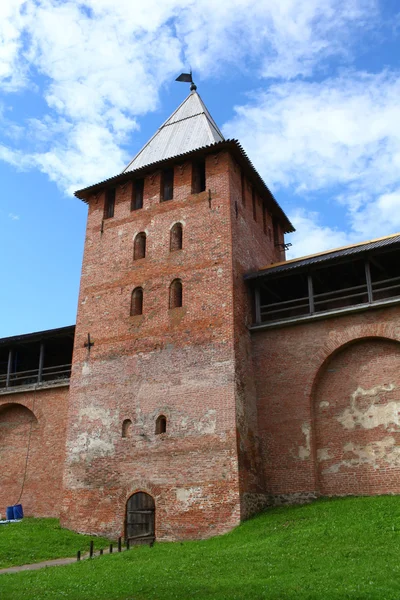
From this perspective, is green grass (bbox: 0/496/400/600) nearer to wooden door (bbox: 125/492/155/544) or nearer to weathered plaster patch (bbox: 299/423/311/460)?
wooden door (bbox: 125/492/155/544)

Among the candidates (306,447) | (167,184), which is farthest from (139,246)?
(306,447)

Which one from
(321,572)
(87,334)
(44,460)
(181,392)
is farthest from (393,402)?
(44,460)

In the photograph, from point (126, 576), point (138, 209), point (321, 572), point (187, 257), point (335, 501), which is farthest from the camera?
point (138, 209)

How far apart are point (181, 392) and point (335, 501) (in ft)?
17.2

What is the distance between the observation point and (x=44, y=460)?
2106cm

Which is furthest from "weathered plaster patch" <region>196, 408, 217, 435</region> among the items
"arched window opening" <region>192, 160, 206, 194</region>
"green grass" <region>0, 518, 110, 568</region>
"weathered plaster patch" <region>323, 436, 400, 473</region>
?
"arched window opening" <region>192, 160, 206, 194</region>

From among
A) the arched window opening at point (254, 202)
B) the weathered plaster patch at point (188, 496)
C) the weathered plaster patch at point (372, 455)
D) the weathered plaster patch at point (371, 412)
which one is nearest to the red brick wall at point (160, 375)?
the weathered plaster patch at point (188, 496)

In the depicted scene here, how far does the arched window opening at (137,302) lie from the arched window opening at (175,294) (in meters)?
1.21

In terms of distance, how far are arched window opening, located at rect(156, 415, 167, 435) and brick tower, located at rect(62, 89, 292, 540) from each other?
4 centimetres

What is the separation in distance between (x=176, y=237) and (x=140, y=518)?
901 centimetres

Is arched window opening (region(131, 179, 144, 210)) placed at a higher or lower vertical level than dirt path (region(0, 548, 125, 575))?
higher

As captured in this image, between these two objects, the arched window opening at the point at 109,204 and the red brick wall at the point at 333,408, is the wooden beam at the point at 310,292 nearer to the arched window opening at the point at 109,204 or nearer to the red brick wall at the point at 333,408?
Answer: the red brick wall at the point at 333,408

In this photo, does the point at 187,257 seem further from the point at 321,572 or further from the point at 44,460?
the point at 321,572

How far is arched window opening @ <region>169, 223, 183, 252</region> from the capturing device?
2045 cm
